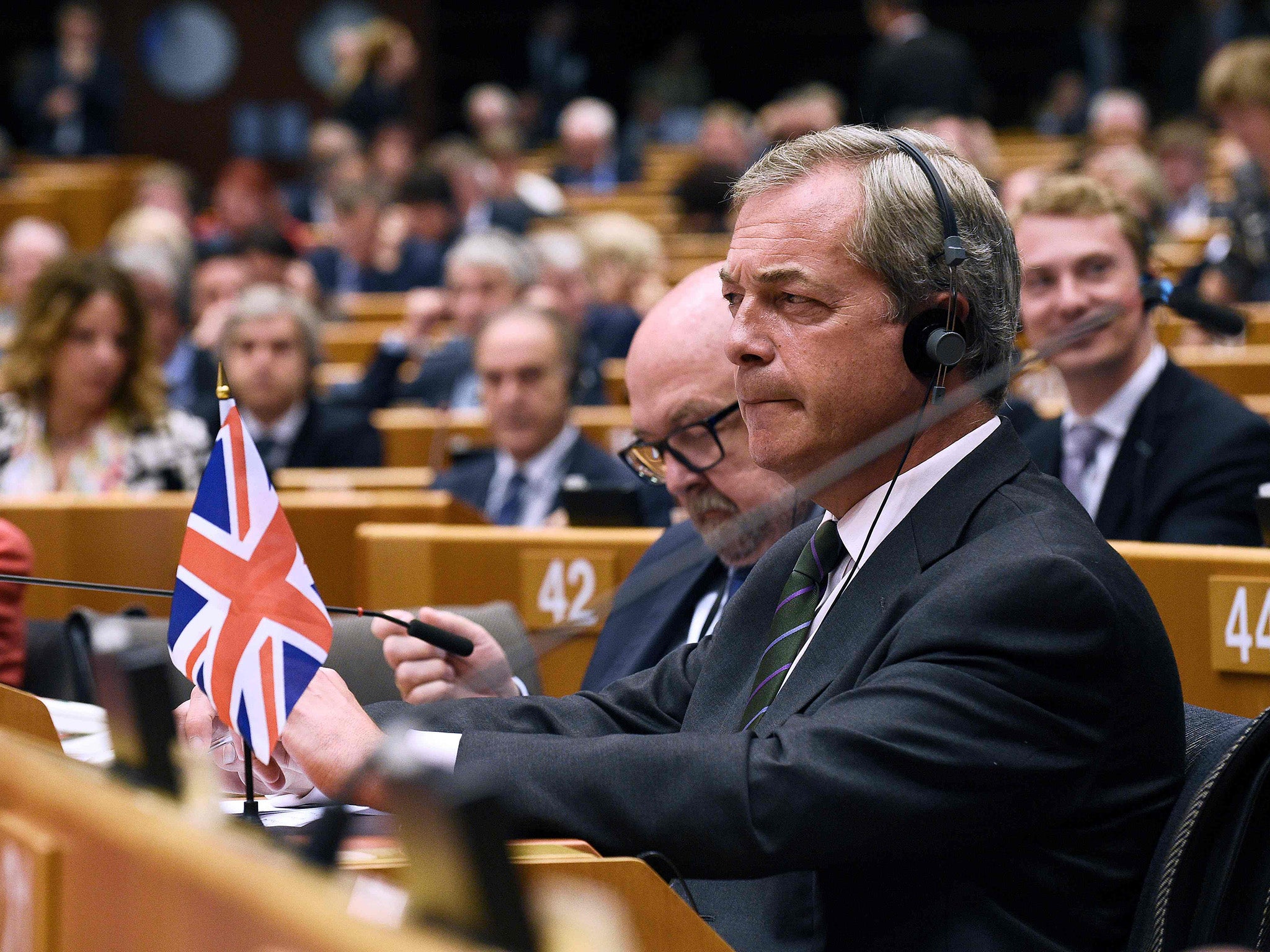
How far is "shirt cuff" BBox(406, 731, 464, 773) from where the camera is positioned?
5.24 feet

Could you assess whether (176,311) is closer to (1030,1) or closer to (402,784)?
(402,784)

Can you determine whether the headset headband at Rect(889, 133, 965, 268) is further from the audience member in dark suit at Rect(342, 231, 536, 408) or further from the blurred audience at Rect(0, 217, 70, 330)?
the blurred audience at Rect(0, 217, 70, 330)

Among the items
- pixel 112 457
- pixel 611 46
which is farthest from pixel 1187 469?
pixel 611 46

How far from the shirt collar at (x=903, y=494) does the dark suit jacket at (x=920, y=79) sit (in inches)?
250

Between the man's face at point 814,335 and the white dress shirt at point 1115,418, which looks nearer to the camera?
the man's face at point 814,335

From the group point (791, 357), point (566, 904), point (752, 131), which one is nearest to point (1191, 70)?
point (752, 131)

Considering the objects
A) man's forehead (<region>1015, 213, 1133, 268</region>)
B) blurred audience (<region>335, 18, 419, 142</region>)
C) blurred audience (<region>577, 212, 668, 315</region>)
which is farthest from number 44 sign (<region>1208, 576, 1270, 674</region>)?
blurred audience (<region>335, 18, 419, 142</region>)

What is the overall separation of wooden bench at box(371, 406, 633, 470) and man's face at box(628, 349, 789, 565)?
2.70 m

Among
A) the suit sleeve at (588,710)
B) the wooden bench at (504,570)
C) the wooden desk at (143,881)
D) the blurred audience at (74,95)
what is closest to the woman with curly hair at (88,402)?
the wooden bench at (504,570)

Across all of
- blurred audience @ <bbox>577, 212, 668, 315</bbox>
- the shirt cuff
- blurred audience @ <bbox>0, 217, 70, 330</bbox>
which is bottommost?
blurred audience @ <bbox>577, 212, 668, 315</bbox>

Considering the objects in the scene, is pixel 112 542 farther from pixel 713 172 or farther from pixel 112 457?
pixel 713 172

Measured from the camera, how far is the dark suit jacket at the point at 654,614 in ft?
8.24

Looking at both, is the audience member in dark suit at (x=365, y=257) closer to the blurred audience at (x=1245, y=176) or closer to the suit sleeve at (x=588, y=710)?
the blurred audience at (x=1245, y=176)

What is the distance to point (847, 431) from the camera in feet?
5.59
